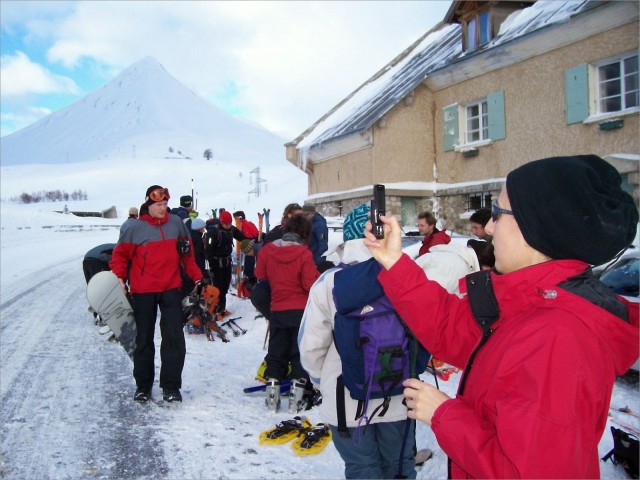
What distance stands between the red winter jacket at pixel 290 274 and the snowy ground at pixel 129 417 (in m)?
1.07

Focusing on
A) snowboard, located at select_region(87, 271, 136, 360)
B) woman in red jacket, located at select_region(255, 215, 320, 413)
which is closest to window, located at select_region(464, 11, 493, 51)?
woman in red jacket, located at select_region(255, 215, 320, 413)

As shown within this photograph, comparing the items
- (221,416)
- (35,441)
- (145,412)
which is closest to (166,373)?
(145,412)

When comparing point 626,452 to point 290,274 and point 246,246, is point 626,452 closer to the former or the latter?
point 290,274

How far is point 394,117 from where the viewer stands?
1567 cm

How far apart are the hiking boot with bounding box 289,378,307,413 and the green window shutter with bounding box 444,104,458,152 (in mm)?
12029

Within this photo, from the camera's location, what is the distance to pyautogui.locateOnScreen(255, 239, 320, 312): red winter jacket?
466 centimetres

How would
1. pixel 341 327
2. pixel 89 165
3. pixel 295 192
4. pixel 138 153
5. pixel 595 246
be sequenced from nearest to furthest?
pixel 595 246 < pixel 341 327 < pixel 295 192 < pixel 89 165 < pixel 138 153

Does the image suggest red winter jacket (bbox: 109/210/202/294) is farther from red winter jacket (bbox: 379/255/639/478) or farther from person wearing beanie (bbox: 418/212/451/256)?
red winter jacket (bbox: 379/255/639/478)

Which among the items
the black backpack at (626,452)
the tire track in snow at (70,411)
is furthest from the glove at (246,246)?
the black backpack at (626,452)

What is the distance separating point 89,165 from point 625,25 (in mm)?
88103

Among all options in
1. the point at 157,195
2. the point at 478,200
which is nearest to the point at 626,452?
the point at 157,195

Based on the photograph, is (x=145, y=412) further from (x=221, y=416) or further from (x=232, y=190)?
(x=232, y=190)

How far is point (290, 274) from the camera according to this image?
468 centimetres

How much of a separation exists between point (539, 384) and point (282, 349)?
3.78 meters
